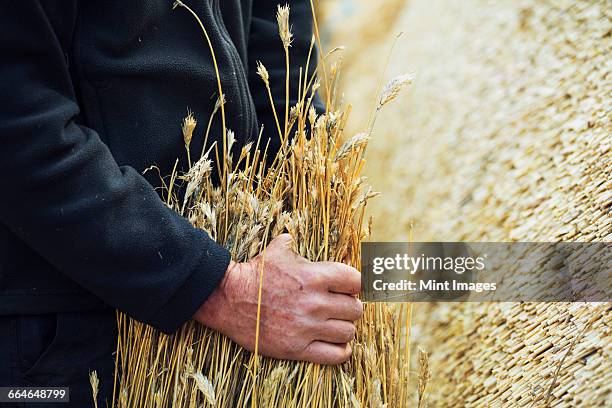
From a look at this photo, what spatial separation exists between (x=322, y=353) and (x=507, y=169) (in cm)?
114

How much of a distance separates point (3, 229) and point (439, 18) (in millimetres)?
2721

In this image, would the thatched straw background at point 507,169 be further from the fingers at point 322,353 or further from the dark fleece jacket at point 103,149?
the dark fleece jacket at point 103,149

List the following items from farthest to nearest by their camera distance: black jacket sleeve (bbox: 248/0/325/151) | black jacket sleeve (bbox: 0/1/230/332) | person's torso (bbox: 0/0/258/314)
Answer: black jacket sleeve (bbox: 248/0/325/151) < person's torso (bbox: 0/0/258/314) < black jacket sleeve (bbox: 0/1/230/332)

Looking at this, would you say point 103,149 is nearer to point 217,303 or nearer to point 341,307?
point 217,303

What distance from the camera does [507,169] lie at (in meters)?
2.06

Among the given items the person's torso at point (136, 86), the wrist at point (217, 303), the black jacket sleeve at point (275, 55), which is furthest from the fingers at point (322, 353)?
the black jacket sleeve at point (275, 55)

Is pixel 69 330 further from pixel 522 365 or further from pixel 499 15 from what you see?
pixel 499 15

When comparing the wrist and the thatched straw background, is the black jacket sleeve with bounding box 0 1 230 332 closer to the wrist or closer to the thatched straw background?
the wrist

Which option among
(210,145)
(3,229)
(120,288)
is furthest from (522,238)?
(3,229)

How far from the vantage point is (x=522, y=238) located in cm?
173

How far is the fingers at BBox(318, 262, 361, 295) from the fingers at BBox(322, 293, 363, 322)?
0.5 inches

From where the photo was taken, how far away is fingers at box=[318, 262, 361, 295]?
112 centimetres

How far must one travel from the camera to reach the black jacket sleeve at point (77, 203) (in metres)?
0.98

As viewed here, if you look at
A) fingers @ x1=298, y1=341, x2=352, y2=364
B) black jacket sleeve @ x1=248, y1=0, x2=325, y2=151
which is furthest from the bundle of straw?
black jacket sleeve @ x1=248, y1=0, x2=325, y2=151
